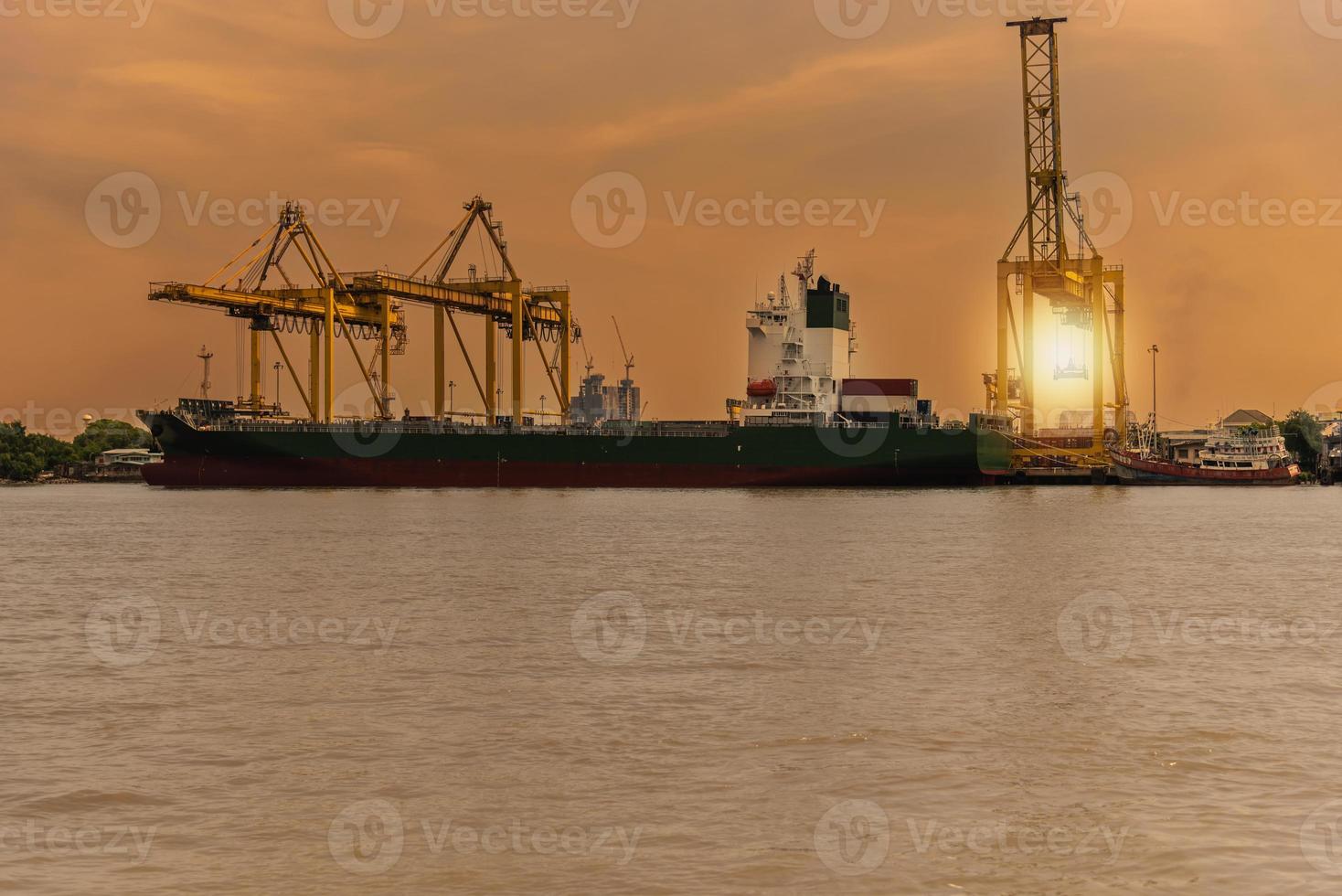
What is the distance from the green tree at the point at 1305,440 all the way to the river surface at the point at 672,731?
322 feet

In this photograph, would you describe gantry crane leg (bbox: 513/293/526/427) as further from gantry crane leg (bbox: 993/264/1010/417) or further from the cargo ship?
gantry crane leg (bbox: 993/264/1010/417)

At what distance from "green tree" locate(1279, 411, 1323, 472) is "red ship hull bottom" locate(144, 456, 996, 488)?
59306mm

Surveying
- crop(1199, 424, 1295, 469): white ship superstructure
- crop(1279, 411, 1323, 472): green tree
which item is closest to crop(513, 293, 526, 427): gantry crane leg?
crop(1199, 424, 1295, 469): white ship superstructure

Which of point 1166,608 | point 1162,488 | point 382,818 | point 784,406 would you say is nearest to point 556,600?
point 1166,608

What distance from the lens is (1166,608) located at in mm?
21734

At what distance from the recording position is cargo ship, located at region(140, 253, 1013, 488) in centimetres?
7044

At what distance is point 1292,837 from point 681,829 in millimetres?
4074

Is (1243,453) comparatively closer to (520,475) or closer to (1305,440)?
(1305,440)

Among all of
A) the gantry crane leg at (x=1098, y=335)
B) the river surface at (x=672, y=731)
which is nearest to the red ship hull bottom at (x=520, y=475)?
the gantry crane leg at (x=1098, y=335)

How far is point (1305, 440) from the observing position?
385 feet

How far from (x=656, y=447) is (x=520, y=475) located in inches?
304

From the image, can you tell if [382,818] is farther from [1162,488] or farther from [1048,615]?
[1162,488]

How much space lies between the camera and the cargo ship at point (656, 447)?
231 ft

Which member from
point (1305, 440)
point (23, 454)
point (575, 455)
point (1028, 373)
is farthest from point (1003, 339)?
point (23, 454)
